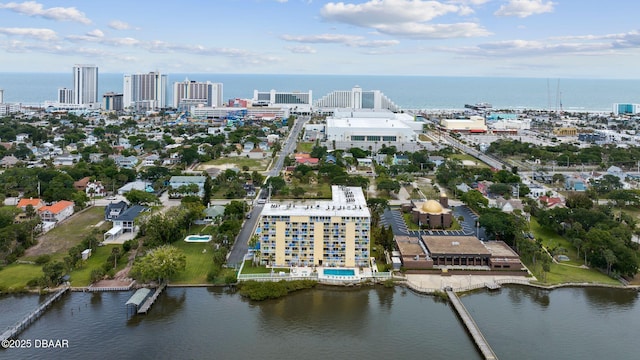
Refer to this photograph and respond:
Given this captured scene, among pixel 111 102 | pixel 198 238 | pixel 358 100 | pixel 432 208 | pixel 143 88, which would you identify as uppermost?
pixel 143 88

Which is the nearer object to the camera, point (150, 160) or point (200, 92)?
point (150, 160)

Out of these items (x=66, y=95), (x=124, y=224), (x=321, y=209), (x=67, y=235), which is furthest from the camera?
(x=66, y=95)

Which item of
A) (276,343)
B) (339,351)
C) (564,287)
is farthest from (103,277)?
(564,287)

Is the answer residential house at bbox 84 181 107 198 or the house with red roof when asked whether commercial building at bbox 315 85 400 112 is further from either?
the house with red roof

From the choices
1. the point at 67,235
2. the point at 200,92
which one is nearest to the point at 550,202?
the point at 67,235

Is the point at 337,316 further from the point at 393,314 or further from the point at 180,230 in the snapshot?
the point at 180,230

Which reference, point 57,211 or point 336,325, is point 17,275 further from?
point 336,325

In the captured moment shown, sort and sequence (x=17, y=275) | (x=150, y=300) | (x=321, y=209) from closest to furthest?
(x=150, y=300) < (x=17, y=275) < (x=321, y=209)

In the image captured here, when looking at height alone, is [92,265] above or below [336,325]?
above
